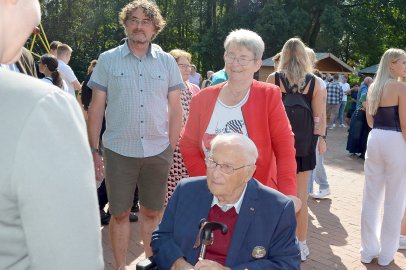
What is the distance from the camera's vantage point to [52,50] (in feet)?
26.3

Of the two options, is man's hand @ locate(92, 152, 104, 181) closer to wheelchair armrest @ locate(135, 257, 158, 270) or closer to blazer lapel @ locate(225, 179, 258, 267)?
wheelchair armrest @ locate(135, 257, 158, 270)

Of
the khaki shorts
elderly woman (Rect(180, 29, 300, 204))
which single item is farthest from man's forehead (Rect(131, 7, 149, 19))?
the khaki shorts

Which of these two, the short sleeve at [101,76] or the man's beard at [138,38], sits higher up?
the man's beard at [138,38]

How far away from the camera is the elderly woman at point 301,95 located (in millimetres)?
3896

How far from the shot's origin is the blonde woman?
4062mm

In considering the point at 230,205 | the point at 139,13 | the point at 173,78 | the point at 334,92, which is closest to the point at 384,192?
the point at 173,78

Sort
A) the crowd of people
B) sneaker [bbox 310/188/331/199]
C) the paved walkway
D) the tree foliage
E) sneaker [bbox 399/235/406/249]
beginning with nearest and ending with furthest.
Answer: the crowd of people
the paved walkway
sneaker [bbox 399/235/406/249]
sneaker [bbox 310/188/331/199]
the tree foliage

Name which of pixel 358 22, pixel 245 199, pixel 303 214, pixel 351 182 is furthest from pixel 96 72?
pixel 358 22

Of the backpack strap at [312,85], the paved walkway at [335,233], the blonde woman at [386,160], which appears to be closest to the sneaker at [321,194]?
the paved walkway at [335,233]

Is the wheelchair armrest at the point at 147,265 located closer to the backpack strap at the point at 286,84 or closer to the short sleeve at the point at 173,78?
the short sleeve at the point at 173,78

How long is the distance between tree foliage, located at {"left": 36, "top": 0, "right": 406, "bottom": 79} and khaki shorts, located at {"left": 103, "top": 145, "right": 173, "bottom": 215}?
23.8 m

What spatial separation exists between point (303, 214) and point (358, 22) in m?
27.5

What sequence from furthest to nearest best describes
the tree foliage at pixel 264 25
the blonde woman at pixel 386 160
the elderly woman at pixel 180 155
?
the tree foliage at pixel 264 25 < the elderly woman at pixel 180 155 < the blonde woman at pixel 386 160

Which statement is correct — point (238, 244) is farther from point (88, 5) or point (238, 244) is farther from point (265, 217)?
point (88, 5)
